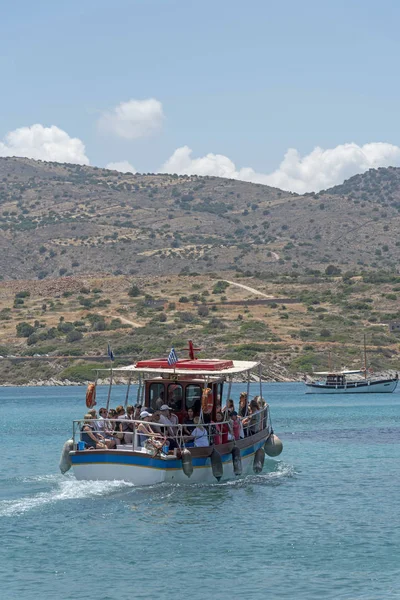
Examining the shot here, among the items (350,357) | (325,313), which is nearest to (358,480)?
(350,357)

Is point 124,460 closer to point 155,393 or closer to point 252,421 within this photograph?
point 155,393

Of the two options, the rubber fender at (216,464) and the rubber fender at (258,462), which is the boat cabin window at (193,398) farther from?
the rubber fender at (258,462)

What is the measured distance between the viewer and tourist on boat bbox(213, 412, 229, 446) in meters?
30.6

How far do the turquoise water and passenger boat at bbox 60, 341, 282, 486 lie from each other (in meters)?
0.43

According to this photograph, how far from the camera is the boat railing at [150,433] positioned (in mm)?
28416

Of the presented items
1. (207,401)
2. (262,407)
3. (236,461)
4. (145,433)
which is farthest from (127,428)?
(262,407)

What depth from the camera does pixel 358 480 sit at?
105ft

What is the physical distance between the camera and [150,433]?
93.9 ft

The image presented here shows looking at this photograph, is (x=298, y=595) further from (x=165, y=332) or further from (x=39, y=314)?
(x=39, y=314)

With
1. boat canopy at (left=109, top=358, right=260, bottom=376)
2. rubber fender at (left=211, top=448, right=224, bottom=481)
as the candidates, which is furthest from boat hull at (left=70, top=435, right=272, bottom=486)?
boat canopy at (left=109, top=358, right=260, bottom=376)

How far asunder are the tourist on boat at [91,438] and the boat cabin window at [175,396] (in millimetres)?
2541

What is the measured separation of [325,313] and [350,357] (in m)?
17.2

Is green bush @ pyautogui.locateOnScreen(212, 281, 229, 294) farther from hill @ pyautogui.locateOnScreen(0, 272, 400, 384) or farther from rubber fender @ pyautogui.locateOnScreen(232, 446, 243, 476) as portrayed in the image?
rubber fender @ pyautogui.locateOnScreen(232, 446, 243, 476)

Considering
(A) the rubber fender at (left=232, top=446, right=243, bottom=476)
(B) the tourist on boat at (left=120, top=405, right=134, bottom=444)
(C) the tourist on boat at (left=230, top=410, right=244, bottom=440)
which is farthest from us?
(C) the tourist on boat at (left=230, top=410, right=244, bottom=440)
